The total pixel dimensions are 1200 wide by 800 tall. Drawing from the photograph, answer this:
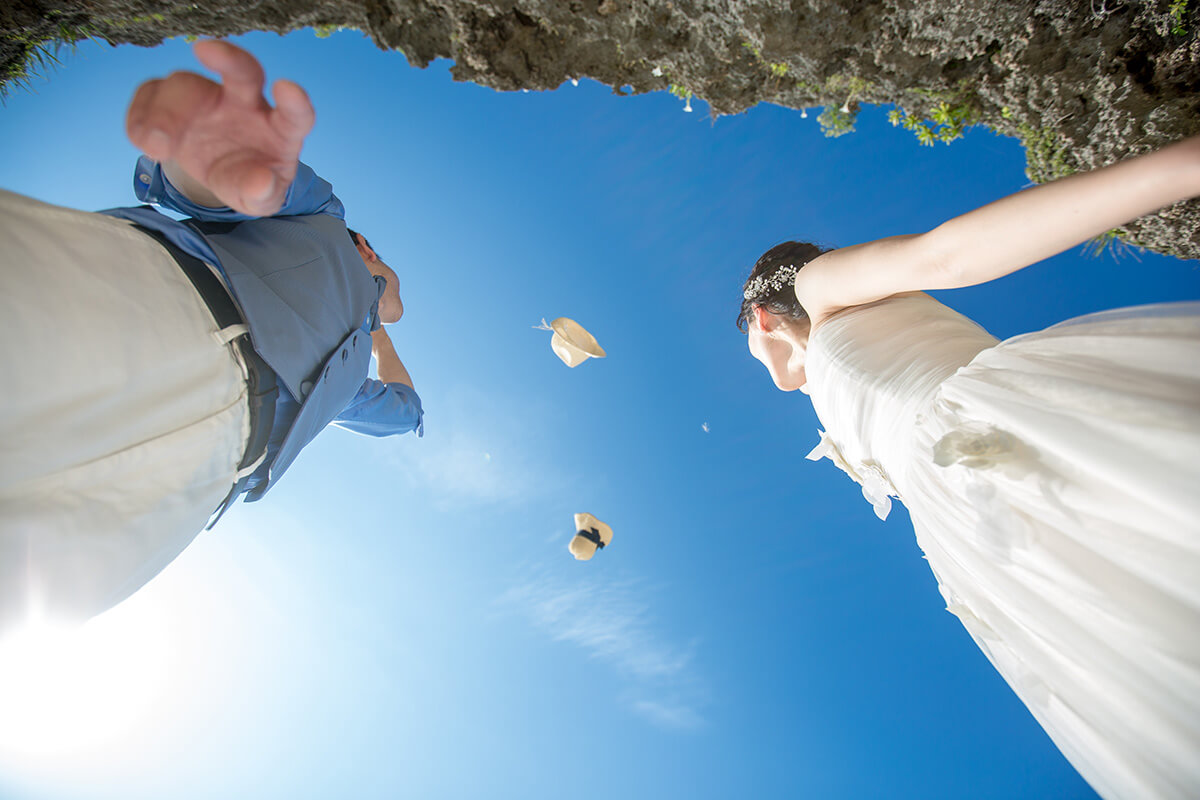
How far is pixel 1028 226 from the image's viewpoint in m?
1.01

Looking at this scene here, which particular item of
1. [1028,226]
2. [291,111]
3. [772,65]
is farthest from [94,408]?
[772,65]

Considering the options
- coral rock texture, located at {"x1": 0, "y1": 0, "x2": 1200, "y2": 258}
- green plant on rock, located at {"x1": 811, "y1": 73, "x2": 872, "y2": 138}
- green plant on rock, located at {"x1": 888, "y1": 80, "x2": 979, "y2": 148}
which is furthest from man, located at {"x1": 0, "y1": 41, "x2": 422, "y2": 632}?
green plant on rock, located at {"x1": 888, "y1": 80, "x2": 979, "y2": 148}

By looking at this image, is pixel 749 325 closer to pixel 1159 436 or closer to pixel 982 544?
pixel 982 544

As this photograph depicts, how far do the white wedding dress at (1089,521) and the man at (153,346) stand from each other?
1596mm

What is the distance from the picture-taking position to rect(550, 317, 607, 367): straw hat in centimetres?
361

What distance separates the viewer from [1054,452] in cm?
97

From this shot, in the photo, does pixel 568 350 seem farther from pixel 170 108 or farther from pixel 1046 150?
pixel 1046 150

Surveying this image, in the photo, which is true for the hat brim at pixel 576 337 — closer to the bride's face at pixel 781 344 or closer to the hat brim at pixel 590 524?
the bride's face at pixel 781 344

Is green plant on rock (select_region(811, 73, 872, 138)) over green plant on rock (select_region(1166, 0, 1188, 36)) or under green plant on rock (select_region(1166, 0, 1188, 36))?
over

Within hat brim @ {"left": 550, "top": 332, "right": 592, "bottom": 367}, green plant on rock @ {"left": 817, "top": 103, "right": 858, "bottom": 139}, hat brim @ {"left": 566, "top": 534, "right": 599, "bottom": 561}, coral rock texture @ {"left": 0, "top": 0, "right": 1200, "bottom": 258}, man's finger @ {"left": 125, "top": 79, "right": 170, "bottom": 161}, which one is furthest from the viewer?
hat brim @ {"left": 566, "top": 534, "right": 599, "bottom": 561}

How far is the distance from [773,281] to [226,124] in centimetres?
210

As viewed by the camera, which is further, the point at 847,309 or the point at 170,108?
the point at 847,309

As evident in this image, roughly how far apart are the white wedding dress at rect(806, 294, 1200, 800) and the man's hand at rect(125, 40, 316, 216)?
156 centimetres

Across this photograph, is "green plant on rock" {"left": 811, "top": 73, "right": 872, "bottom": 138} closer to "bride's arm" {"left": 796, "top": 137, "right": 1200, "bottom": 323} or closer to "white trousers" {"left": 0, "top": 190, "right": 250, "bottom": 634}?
"bride's arm" {"left": 796, "top": 137, "right": 1200, "bottom": 323}
